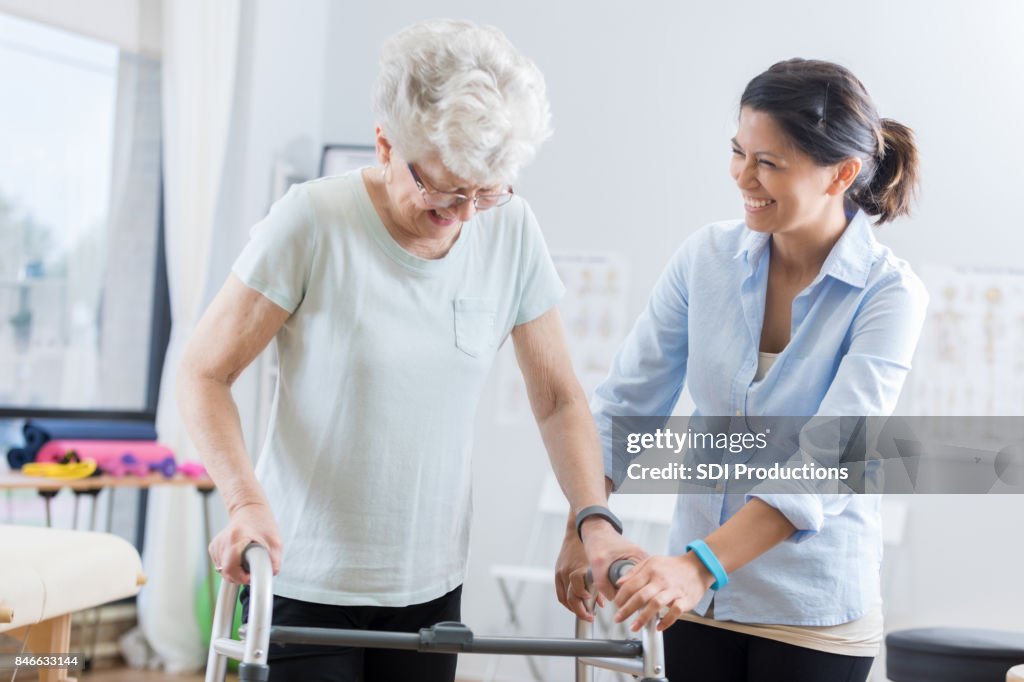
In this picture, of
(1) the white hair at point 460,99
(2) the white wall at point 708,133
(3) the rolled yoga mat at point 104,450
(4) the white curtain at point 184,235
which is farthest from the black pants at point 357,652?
(4) the white curtain at point 184,235

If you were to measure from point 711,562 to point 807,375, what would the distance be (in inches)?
12.6

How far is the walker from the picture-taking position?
1.29 metres

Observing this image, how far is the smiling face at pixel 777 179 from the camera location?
1600 mm

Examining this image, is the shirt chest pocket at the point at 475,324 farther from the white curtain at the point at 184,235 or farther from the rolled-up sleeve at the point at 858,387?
the white curtain at the point at 184,235

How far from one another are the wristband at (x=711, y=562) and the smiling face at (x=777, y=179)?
0.48m

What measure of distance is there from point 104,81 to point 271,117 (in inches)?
25.8

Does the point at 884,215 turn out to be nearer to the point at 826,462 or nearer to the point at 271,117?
the point at 826,462

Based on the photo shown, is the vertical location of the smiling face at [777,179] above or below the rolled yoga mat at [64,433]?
above

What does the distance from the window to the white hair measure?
10.5 feet

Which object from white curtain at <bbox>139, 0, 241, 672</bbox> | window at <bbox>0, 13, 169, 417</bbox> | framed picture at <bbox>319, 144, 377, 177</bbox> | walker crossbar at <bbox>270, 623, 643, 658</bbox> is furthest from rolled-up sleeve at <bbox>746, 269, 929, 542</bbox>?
window at <bbox>0, 13, 169, 417</bbox>

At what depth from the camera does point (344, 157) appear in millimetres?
4602

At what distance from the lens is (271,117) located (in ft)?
15.1

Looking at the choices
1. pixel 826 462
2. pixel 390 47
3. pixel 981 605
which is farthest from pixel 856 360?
pixel 981 605

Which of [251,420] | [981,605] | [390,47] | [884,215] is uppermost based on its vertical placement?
Result: [390,47]
